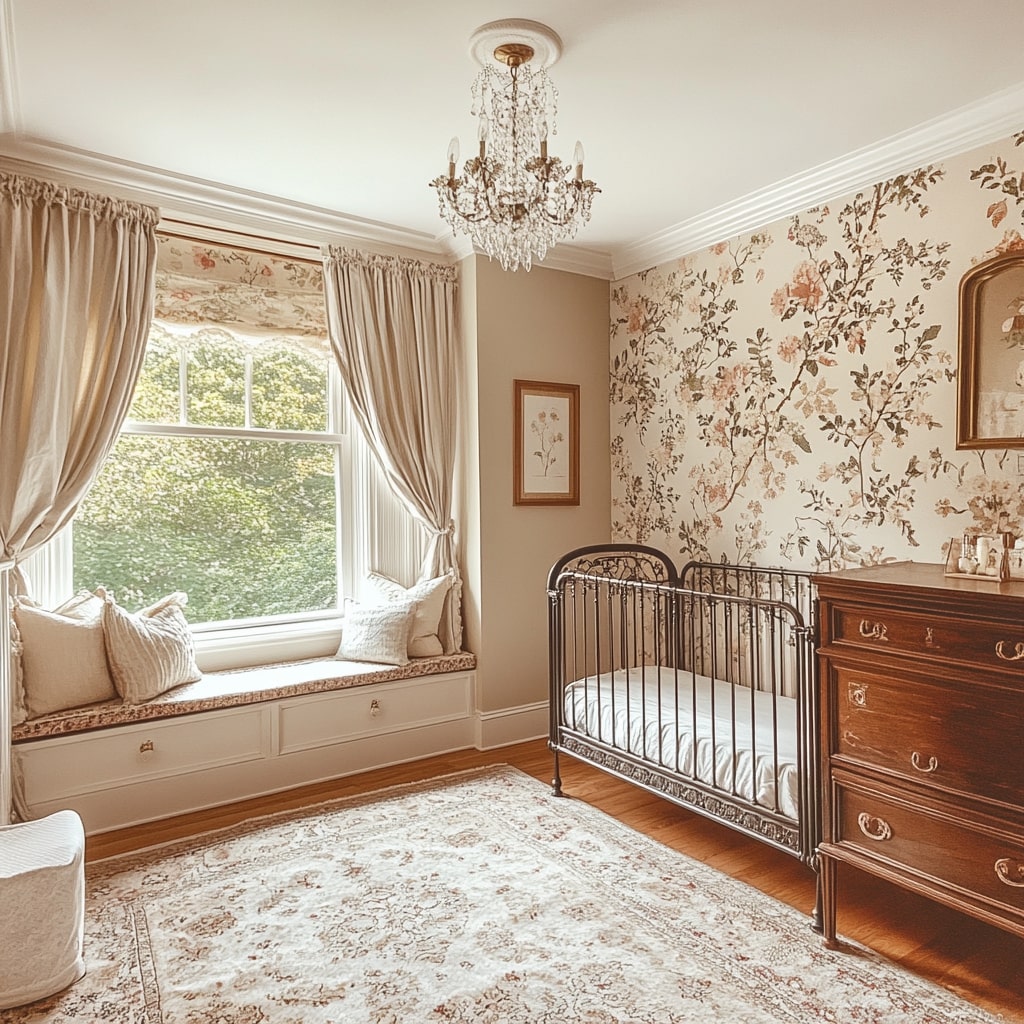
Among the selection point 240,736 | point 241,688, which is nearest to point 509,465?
point 241,688

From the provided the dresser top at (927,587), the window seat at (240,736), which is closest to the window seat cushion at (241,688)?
the window seat at (240,736)

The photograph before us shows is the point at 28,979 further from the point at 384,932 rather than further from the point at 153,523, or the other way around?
the point at 153,523

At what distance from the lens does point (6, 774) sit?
2512mm

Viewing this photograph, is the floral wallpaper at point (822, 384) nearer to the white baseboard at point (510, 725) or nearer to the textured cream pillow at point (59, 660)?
the white baseboard at point (510, 725)

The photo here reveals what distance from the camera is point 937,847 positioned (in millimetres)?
1840

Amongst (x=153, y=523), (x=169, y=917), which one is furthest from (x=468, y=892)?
(x=153, y=523)

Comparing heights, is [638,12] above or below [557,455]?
above

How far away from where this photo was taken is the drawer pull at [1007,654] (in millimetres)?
1684

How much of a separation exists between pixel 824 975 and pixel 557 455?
2562 millimetres

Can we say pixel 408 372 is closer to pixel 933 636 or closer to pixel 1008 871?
pixel 933 636

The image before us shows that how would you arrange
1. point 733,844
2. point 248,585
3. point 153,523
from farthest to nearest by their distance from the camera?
point 248,585
point 153,523
point 733,844

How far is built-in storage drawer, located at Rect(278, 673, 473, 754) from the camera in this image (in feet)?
10.5

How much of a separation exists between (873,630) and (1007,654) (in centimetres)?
31

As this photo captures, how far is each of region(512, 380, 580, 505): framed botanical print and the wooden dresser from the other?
196 centimetres
